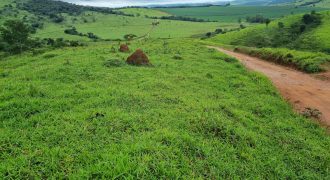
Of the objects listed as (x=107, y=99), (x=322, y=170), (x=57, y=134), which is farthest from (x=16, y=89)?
(x=322, y=170)

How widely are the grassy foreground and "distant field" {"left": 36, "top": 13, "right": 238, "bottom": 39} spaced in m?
93.6

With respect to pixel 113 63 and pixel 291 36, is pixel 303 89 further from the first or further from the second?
pixel 291 36

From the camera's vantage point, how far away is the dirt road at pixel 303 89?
1677 centimetres

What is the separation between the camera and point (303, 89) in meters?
20.5

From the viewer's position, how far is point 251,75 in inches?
901

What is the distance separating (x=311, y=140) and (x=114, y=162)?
28.5ft

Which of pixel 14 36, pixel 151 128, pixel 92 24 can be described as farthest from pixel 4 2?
pixel 151 128

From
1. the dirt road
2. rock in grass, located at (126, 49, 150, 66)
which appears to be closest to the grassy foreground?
the dirt road

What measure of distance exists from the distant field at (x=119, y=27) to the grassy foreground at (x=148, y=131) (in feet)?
307

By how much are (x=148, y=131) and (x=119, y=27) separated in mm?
129322

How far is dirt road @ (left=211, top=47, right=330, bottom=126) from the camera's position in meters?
16.8

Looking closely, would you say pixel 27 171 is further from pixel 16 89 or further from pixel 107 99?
pixel 16 89

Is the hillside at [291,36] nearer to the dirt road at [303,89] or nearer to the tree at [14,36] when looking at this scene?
the dirt road at [303,89]

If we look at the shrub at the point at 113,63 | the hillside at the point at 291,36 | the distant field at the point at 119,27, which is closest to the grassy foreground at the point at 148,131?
the shrub at the point at 113,63
